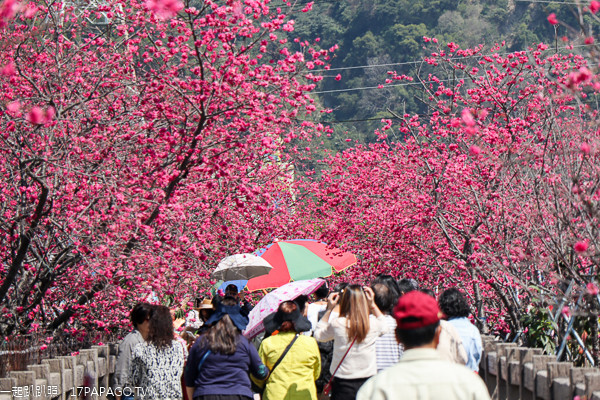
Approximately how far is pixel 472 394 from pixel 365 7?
3350 inches

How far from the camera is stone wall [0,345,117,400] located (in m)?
5.86

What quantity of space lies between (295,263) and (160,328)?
8.59 meters

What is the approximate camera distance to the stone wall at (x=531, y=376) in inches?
204

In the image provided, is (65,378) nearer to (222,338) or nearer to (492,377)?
(222,338)

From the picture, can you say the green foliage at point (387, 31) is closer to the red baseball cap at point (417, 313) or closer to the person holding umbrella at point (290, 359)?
the person holding umbrella at point (290, 359)

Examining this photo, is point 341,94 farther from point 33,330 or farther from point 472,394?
point 472,394

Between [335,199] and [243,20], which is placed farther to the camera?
[335,199]

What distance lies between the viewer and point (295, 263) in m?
15.0

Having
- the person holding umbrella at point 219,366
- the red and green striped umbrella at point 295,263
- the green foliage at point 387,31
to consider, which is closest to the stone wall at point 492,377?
the person holding umbrella at point 219,366

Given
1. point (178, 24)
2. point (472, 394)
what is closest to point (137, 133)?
point (178, 24)

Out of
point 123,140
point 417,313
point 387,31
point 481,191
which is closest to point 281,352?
point 417,313

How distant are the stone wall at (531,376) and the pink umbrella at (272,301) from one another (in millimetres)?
1844

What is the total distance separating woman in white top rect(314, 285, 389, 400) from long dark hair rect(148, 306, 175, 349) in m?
1.26

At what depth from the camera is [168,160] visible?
28.5 ft
